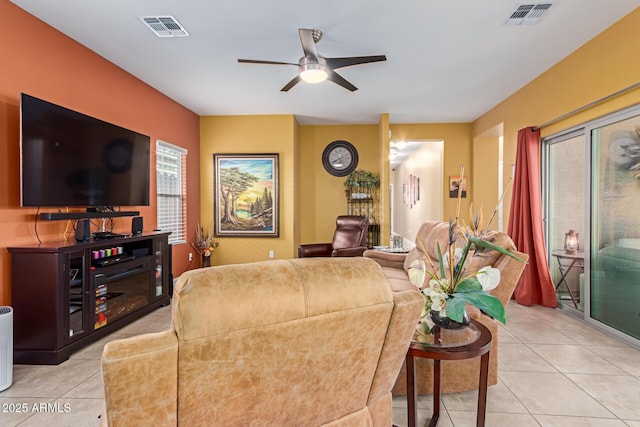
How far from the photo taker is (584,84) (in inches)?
123

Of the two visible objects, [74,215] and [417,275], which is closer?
[417,275]

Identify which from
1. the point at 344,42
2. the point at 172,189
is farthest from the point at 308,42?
the point at 172,189

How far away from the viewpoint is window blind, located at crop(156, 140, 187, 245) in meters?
4.39

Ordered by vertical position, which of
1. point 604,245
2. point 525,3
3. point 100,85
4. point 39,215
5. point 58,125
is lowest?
point 604,245

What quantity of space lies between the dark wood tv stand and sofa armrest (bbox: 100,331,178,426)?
223cm

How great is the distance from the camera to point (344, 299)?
2.81ft

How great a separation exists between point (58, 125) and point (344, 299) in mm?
2942

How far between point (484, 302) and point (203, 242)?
467 cm

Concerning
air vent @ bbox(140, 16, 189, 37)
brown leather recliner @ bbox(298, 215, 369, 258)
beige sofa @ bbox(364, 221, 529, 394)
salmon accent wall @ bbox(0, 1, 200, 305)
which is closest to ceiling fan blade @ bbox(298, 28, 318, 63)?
air vent @ bbox(140, 16, 189, 37)

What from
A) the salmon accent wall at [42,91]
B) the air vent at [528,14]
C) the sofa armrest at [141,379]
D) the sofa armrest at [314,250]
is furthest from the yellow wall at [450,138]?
the sofa armrest at [141,379]

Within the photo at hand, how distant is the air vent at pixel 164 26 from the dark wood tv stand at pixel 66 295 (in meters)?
1.84

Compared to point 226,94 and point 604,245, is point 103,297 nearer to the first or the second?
point 226,94

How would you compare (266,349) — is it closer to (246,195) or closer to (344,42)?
(344,42)

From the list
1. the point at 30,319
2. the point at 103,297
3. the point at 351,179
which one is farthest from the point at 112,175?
the point at 351,179
